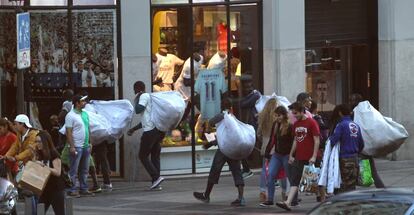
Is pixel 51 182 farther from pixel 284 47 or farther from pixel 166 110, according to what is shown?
pixel 284 47

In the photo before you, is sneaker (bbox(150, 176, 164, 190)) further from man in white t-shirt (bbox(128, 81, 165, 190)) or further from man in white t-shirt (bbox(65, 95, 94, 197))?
man in white t-shirt (bbox(65, 95, 94, 197))

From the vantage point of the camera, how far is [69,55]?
20.3 m

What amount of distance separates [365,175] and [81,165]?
517 cm

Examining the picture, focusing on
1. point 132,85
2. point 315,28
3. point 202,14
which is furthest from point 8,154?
point 315,28

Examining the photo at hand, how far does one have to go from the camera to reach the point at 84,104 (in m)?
18.3

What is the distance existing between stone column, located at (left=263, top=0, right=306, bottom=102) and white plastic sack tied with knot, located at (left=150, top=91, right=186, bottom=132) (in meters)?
2.50

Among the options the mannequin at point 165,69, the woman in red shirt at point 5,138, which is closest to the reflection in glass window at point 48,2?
the mannequin at point 165,69

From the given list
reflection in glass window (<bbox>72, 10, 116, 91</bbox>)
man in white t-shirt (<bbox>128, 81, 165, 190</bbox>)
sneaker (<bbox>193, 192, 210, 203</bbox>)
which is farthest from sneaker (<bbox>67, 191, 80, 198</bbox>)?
reflection in glass window (<bbox>72, 10, 116, 91</bbox>)

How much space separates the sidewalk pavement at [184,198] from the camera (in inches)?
652

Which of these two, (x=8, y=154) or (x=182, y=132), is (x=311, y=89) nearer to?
(x=182, y=132)

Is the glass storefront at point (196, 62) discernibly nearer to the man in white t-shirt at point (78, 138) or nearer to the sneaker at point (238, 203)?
the man in white t-shirt at point (78, 138)

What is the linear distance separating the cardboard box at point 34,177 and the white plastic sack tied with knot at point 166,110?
6.17 m

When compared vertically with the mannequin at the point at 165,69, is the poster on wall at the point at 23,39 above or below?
above

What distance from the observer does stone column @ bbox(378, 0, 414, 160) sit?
22.3m
